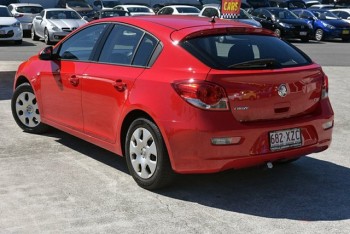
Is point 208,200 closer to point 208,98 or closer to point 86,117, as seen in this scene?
point 208,98

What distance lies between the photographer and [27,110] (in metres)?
7.06

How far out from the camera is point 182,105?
450cm

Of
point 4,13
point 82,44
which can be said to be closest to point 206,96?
point 82,44

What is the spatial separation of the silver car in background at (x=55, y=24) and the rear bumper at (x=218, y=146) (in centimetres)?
1634

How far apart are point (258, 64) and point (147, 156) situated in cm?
130

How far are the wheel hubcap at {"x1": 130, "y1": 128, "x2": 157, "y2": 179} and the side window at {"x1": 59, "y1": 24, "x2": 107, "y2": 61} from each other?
1269 millimetres

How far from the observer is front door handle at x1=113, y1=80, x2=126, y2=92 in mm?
5105

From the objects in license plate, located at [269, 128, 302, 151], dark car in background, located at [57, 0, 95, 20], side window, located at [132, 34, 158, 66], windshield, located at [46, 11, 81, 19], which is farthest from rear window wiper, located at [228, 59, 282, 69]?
dark car in background, located at [57, 0, 95, 20]

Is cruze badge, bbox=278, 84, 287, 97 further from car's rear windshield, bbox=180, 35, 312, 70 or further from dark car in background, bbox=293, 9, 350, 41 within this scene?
dark car in background, bbox=293, 9, 350, 41

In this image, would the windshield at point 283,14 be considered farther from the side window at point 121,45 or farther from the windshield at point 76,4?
the side window at point 121,45

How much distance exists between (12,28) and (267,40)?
54.0ft

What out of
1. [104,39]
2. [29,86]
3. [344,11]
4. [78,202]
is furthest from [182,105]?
[344,11]

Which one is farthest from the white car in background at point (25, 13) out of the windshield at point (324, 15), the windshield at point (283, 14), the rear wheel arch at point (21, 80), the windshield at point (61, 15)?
the rear wheel arch at point (21, 80)

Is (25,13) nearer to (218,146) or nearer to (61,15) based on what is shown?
(61,15)
